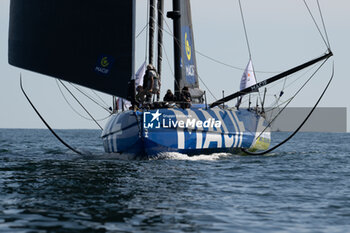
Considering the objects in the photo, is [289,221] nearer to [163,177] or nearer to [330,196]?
[330,196]

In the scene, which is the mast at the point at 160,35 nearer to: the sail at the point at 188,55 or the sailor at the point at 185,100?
the sail at the point at 188,55

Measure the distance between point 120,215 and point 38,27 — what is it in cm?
775

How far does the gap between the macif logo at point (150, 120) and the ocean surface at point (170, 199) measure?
152 cm

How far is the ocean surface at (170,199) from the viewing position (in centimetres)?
575

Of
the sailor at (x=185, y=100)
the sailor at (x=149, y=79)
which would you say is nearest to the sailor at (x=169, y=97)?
the sailor at (x=185, y=100)

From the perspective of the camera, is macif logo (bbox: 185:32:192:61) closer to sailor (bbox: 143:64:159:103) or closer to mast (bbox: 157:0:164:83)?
mast (bbox: 157:0:164:83)

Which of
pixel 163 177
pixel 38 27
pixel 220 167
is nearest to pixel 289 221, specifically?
pixel 163 177

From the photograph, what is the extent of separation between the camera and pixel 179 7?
18.1m

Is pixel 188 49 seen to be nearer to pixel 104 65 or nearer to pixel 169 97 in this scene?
pixel 169 97

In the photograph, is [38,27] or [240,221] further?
[38,27]

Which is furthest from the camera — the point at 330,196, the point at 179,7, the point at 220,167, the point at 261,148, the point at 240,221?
the point at 261,148

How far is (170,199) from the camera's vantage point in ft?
24.1

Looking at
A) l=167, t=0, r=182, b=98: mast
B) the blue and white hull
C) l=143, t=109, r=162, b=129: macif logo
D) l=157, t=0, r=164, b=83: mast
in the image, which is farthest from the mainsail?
l=143, t=109, r=162, b=129: macif logo

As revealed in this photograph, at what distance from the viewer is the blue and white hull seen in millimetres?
Result: 12930
